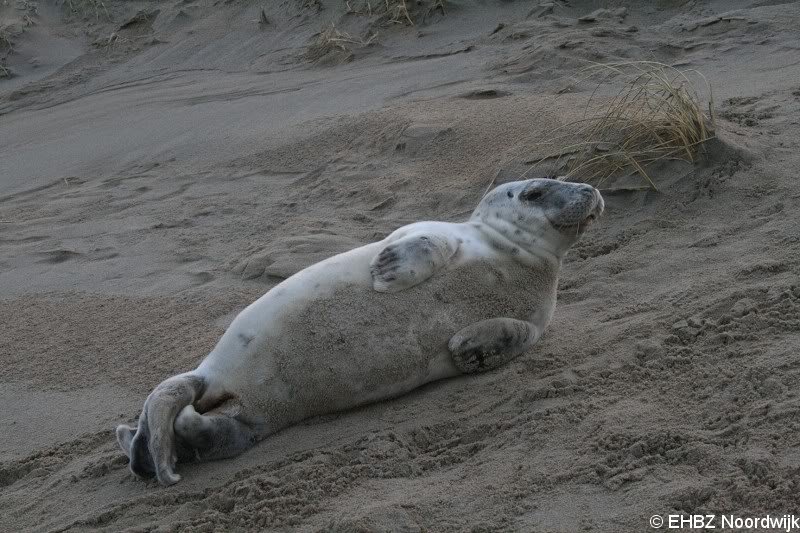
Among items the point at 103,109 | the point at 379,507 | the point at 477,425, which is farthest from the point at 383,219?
the point at 103,109

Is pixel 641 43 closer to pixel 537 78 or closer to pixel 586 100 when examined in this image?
pixel 537 78

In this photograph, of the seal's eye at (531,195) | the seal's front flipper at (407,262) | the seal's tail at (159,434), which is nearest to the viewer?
the seal's tail at (159,434)

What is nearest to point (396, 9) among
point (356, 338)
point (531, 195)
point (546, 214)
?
point (531, 195)

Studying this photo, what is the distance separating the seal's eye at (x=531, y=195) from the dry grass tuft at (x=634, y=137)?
1.14m

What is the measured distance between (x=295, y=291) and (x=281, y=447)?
631mm

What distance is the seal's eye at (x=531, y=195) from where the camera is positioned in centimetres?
461

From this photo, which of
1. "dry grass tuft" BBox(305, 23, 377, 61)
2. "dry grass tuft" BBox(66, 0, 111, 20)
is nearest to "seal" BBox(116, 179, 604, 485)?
"dry grass tuft" BBox(305, 23, 377, 61)

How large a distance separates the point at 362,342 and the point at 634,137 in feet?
8.93

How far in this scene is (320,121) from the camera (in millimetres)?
8016

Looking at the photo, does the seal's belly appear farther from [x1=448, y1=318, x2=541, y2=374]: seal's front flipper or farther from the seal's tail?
the seal's tail

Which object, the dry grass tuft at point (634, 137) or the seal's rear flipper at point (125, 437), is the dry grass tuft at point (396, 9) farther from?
the seal's rear flipper at point (125, 437)

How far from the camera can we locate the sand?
3.35 m

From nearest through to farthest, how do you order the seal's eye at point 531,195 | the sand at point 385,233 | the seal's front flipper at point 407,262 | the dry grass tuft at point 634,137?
1. the sand at point 385,233
2. the seal's front flipper at point 407,262
3. the seal's eye at point 531,195
4. the dry grass tuft at point 634,137

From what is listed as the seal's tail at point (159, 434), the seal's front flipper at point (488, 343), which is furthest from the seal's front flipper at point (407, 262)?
the seal's tail at point (159, 434)
